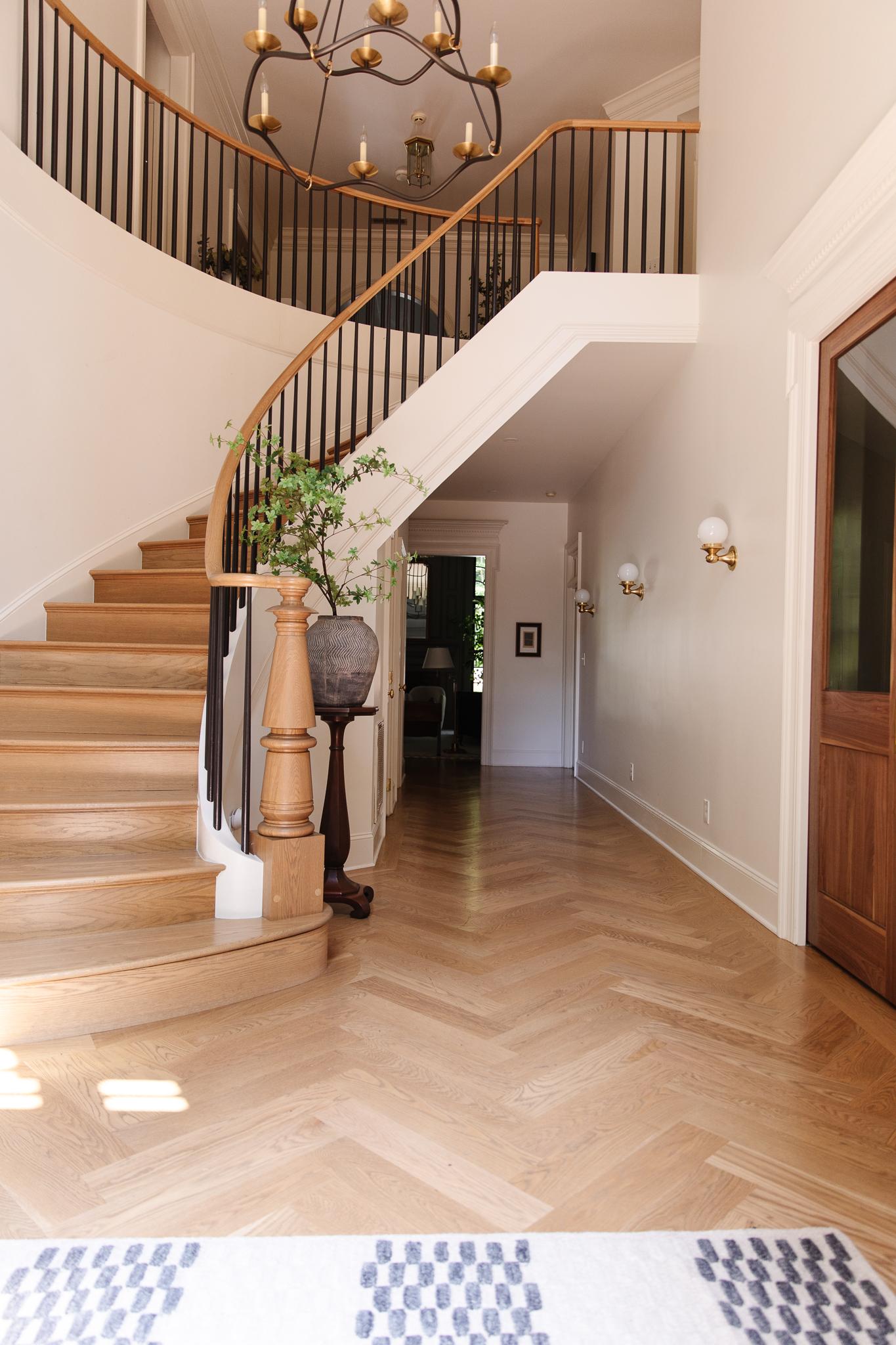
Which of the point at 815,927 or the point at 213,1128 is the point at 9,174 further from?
the point at 815,927

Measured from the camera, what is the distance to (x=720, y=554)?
3809mm

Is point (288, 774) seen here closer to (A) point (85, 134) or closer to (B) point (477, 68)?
(A) point (85, 134)

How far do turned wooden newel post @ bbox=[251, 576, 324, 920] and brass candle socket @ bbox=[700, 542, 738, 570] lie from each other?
6.61 ft

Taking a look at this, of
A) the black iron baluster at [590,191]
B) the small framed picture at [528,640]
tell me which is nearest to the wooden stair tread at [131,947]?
the black iron baluster at [590,191]

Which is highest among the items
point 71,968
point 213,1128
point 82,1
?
point 82,1

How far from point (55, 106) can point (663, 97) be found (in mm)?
4827

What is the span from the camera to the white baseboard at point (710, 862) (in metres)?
3.36

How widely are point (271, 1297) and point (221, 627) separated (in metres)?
1.98

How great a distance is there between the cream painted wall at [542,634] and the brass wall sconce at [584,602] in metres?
1.21

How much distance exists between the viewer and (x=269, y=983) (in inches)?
99.7

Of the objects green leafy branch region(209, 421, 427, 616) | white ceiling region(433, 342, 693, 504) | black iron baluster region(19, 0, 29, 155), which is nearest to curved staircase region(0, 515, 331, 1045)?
green leafy branch region(209, 421, 427, 616)

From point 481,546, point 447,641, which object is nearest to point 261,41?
point 481,546

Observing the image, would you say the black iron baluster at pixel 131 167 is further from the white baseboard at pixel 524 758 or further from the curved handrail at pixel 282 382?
the white baseboard at pixel 524 758

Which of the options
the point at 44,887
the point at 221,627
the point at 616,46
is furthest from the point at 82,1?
the point at 44,887
